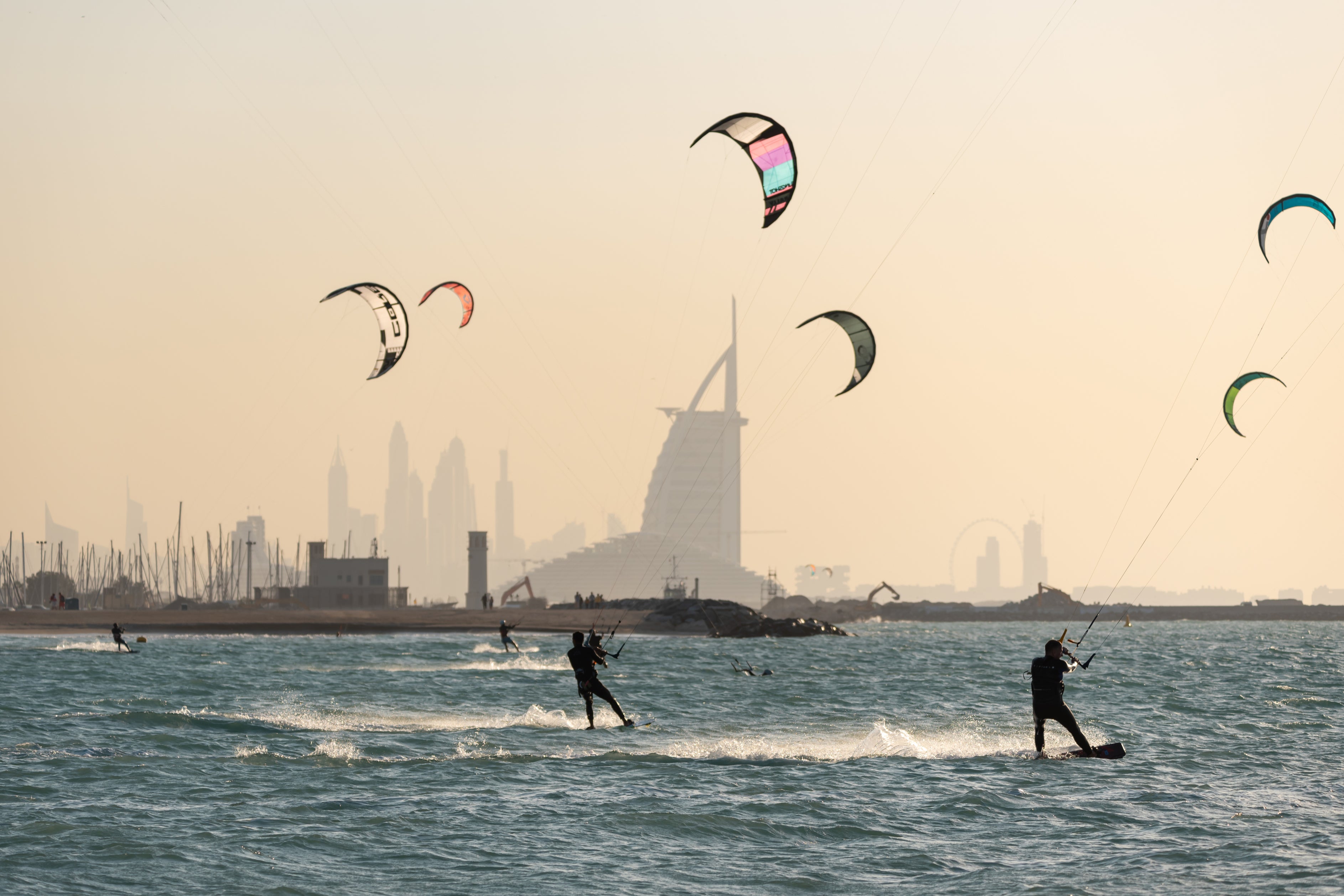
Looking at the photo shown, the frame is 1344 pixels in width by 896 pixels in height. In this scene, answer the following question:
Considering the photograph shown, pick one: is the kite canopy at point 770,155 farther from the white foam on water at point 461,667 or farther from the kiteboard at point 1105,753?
the white foam on water at point 461,667

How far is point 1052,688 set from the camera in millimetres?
17703

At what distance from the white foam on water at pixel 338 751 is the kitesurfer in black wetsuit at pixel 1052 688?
30.2 ft

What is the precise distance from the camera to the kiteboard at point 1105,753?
736 inches

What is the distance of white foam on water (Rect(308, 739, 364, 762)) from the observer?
18594mm

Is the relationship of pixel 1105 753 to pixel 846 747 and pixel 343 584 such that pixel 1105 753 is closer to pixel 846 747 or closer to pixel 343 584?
pixel 846 747

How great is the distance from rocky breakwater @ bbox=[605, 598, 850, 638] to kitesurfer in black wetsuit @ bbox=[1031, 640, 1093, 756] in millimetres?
70487

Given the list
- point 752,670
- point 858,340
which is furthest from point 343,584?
point 858,340

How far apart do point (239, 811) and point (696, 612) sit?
282ft

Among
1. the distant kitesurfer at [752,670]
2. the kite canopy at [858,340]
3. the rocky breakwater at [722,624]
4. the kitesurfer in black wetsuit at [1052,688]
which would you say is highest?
the kite canopy at [858,340]

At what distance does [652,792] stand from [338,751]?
18.0 ft

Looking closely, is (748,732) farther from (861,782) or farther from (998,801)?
(998,801)

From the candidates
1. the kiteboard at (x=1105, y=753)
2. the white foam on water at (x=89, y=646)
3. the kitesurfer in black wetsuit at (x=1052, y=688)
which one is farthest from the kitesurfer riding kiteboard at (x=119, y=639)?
the kitesurfer in black wetsuit at (x=1052, y=688)

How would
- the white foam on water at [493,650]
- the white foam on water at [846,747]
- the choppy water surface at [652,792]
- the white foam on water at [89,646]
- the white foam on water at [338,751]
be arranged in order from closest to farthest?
the choppy water surface at [652,792]
the white foam on water at [338,751]
the white foam on water at [846,747]
the white foam on water at [89,646]
the white foam on water at [493,650]

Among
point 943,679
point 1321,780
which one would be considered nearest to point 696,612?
point 943,679
